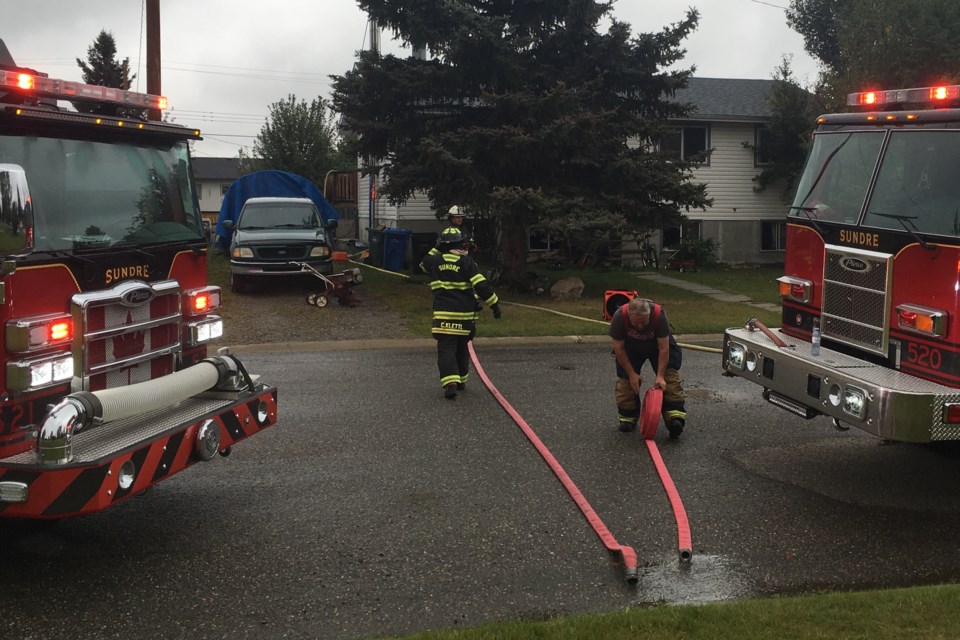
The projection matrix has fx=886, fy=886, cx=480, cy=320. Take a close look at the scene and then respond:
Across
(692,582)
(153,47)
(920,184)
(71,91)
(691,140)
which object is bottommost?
(692,582)

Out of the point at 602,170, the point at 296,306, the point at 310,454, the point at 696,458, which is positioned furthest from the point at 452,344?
the point at 602,170

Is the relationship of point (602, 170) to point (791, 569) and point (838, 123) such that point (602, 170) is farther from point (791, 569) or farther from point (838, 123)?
point (791, 569)

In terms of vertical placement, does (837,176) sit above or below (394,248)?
above

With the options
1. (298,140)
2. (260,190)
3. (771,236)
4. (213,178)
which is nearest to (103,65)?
(298,140)

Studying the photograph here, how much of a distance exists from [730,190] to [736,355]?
2025 cm

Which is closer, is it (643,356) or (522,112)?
(643,356)

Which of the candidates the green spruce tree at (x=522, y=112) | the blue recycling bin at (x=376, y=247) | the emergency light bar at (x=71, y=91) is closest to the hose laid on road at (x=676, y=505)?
the emergency light bar at (x=71, y=91)

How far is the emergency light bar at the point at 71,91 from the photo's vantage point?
15.0 feet

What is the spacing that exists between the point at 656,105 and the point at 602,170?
189cm

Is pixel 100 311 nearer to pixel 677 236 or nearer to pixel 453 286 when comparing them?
pixel 453 286


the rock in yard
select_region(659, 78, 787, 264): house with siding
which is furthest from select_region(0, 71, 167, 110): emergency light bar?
select_region(659, 78, 787, 264): house with siding

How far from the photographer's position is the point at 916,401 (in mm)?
4973

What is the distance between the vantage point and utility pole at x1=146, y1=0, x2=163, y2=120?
52.9ft

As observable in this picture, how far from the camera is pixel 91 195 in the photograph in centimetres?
499
